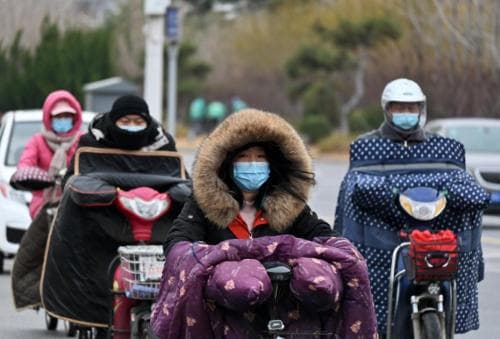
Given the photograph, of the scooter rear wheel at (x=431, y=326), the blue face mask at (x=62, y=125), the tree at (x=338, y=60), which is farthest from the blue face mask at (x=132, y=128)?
the tree at (x=338, y=60)

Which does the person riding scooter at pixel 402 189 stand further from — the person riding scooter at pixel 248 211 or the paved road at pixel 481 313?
the person riding scooter at pixel 248 211

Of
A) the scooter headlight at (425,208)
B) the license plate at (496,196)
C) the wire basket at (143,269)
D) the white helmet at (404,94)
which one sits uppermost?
the white helmet at (404,94)

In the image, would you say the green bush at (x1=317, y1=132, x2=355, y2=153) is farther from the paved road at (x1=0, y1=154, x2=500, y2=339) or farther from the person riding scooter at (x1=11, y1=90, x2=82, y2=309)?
the person riding scooter at (x1=11, y1=90, x2=82, y2=309)

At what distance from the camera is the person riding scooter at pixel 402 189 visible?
9.70m

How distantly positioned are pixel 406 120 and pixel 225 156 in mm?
2951

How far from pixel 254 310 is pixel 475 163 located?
720 inches

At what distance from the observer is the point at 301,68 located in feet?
193

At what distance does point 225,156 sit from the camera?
23.7ft

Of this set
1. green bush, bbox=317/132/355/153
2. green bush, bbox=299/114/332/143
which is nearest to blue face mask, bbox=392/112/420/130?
green bush, bbox=317/132/355/153

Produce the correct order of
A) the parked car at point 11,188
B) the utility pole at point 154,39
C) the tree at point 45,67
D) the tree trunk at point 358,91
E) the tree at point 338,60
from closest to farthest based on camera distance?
the parked car at point 11,188
the utility pole at point 154,39
the tree at point 45,67
the tree at point 338,60
the tree trunk at point 358,91

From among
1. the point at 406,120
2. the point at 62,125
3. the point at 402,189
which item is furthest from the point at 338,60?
the point at 402,189

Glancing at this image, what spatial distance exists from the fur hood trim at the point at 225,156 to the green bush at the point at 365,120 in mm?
44051

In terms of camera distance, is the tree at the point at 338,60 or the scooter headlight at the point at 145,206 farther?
the tree at the point at 338,60

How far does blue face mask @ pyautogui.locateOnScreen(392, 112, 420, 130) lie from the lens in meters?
9.96
